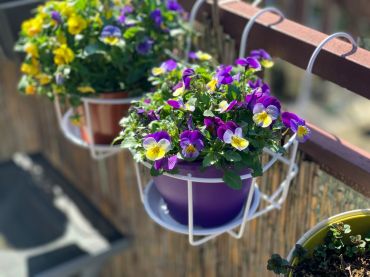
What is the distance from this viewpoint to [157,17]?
1433mm

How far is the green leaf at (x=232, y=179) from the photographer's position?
106cm

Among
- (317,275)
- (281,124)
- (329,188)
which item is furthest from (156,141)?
(329,188)

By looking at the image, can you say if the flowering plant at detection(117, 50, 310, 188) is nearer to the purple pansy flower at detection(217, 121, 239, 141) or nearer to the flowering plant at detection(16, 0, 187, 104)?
the purple pansy flower at detection(217, 121, 239, 141)

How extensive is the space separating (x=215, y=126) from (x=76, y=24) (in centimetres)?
51

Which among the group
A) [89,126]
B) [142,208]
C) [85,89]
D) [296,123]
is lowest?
[142,208]

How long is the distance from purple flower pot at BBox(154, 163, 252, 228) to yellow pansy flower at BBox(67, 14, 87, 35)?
0.44 metres

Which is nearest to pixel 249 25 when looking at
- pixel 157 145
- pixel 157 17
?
pixel 157 17

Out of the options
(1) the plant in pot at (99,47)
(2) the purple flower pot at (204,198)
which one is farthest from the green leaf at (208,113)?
(1) the plant in pot at (99,47)

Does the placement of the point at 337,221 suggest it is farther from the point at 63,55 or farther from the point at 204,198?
the point at 63,55

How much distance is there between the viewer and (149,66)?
1.45 m

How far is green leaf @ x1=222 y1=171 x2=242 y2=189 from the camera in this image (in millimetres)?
1063

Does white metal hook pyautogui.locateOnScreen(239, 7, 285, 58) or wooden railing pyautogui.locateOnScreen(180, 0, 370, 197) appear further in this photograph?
white metal hook pyautogui.locateOnScreen(239, 7, 285, 58)

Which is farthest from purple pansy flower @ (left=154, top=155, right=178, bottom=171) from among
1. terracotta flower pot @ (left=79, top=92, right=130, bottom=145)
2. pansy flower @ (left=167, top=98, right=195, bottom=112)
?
terracotta flower pot @ (left=79, top=92, right=130, bottom=145)

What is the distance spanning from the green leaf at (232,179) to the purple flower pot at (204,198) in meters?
0.05
